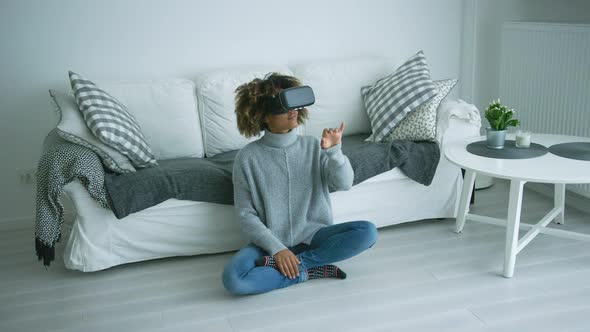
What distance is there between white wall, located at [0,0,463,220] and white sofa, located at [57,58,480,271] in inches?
6.5

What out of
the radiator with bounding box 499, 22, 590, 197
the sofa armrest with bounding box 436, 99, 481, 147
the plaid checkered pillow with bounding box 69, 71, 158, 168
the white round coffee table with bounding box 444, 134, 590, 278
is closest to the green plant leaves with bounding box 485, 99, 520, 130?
the white round coffee table with bounding box 444, 134, 590, 278

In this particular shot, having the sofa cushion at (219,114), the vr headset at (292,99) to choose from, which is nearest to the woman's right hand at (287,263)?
the vr headset at (292,99)

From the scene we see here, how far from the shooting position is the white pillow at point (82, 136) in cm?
256

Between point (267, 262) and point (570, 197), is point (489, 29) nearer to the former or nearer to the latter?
point (570, 197)

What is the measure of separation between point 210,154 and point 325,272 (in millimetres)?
968

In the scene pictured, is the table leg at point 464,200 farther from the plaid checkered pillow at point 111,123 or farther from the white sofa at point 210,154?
the plaid checkered pillow at point 111,123

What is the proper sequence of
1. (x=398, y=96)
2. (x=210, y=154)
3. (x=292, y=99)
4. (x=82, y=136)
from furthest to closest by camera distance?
(x=210, y=154)
(x=398, y=96)
(x=82, y=136)
(x=292, y=99)

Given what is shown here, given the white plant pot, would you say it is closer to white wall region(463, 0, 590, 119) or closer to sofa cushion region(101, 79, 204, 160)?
white wall region(463, 0, 590, 119)

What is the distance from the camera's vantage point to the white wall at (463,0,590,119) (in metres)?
3.55

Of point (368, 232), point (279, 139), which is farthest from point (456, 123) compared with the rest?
point (279, 139)

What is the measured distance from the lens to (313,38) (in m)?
3.48

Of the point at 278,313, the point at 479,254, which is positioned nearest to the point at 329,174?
the point at 278,313

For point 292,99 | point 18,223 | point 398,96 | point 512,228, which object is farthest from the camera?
point 18,223

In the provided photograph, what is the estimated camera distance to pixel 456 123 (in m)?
3.00
